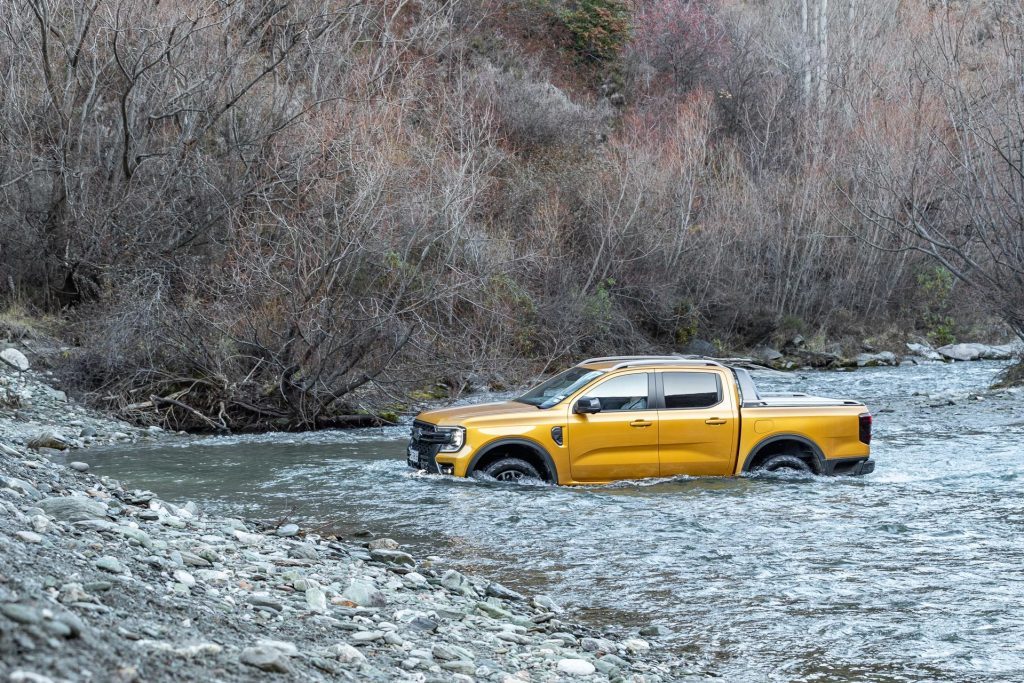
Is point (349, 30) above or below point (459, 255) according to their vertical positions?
above

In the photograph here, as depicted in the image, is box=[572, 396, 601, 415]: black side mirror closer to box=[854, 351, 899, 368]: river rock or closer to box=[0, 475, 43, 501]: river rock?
box=[0, 475, 43, 501]: river rock

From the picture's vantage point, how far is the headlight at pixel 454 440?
1229 centimetres

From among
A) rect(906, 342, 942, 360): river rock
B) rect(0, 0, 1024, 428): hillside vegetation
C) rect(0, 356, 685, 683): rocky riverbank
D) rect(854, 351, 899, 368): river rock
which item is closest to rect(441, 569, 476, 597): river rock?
rect(0, 356, 685, 683): rocky riverbank

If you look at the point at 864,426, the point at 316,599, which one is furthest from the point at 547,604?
Answer: the point at 864,426

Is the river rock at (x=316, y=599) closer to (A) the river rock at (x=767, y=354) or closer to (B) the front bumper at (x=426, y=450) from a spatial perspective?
(B) the front bumper at (x=426, y=450)

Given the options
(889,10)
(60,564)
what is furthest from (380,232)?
(889,10)

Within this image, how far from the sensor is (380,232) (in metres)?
22.3

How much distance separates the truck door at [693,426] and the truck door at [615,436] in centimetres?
16

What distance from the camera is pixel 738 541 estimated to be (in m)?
10.9

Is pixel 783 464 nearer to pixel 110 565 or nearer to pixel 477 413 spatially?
pixel 477 413

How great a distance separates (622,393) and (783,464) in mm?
2247

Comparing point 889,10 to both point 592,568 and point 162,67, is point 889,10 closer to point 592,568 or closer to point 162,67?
point 162,67

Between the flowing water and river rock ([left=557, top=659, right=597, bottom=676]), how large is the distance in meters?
0.84

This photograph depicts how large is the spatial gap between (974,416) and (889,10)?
3172 centimetres
